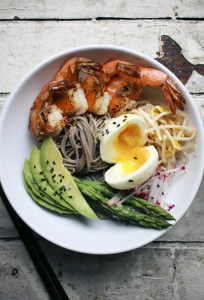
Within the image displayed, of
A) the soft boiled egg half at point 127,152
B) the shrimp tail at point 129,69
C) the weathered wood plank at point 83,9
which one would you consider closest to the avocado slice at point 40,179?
the soft boiled egg half at point 127,152

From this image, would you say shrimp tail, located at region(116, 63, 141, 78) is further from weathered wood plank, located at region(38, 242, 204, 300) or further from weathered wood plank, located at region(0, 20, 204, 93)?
weathered wood plank, located at region(38, 242, 204, 300)

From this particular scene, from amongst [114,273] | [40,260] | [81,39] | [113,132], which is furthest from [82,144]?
[114,273]

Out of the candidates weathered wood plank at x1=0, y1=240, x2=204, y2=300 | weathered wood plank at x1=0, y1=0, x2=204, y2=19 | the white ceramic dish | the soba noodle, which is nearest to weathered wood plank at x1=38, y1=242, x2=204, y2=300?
weathered wood plank at x1=0, y1=240, x2=204, y2=300

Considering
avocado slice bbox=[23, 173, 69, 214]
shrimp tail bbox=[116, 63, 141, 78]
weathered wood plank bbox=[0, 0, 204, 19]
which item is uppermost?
weathered wood plank bbox=[0, 0, 204, 19]

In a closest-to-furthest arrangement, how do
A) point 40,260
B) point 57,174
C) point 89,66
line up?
point 89,66, point 57,174, point 40,260

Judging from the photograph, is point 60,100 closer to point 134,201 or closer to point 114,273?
point 134,201

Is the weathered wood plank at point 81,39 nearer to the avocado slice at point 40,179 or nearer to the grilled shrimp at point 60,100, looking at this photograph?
the grilled shrimp at point 60,100
